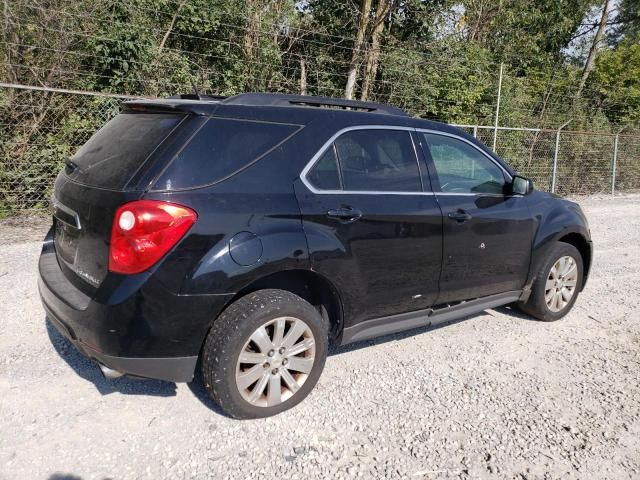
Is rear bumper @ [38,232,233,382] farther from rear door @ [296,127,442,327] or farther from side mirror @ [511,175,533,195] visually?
side mirror @ [511,175,533,195]

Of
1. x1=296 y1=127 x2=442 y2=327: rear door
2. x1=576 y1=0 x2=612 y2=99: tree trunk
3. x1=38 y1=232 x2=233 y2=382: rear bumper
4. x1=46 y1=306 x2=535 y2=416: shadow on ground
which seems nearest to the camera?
x1=38 y1=232 x2=233 y2=382: rear bumper

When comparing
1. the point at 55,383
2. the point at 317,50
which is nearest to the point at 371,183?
the point at 55,383

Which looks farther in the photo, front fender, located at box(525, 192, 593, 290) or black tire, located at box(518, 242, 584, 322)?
black tire, located at box(518, 242, 584, 322)

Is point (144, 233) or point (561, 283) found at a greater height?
point (144, 233)

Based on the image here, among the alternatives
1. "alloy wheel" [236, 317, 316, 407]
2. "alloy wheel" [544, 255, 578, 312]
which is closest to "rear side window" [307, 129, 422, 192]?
"alloy wheel" [236, 317, 316, 407]

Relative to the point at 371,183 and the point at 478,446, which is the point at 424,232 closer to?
the point at 371,183

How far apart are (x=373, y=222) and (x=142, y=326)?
4.87ft

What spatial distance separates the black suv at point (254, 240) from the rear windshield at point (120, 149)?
13 mm

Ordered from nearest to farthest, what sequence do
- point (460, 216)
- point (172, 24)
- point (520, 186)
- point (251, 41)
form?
point (460, 216), point (520, 186), point (172, 24), point (251, 41)

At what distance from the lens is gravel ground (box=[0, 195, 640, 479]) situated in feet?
8.52

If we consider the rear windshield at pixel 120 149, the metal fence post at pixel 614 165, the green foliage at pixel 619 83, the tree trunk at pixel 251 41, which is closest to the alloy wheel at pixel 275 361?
the rear windshield at pixel 120 149

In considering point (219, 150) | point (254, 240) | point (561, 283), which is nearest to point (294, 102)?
point (219, 150)

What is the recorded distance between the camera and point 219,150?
9.20 feet

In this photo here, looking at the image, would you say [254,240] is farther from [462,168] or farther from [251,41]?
[251,41]
